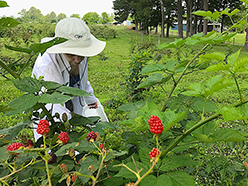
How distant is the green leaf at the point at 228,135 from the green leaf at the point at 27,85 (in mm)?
509

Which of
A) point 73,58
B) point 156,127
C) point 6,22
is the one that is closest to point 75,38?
point 73,58

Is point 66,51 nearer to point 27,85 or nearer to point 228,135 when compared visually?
point 27,85

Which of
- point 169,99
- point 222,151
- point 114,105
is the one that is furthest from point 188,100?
point 114,105

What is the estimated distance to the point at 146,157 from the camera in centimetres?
63

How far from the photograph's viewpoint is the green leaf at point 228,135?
0.54 meters

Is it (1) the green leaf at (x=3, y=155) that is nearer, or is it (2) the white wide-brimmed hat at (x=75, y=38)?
(1) the green leaf at (x=3, y=155)

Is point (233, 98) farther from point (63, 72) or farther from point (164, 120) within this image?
point (164, 120)

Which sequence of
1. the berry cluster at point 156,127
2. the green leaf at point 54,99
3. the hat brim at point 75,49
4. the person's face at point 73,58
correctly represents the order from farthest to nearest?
the person's face at point 73,58 → the hat brim at point 75,49 → the green leaf at point 54,99 → the berry cluster at point 156,127

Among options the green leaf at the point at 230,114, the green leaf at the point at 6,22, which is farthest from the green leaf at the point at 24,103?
the green leaf at the point at 230,114

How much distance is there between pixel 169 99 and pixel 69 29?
108cm

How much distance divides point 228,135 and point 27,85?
0.57 metres

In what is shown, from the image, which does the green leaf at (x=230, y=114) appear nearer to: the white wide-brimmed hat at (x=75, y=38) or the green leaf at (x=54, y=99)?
the green leaf at (x=54, y=99)

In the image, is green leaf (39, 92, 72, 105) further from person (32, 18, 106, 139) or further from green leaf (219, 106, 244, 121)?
person (32, 18, 106, 139)

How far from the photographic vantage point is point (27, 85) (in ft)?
2.07
